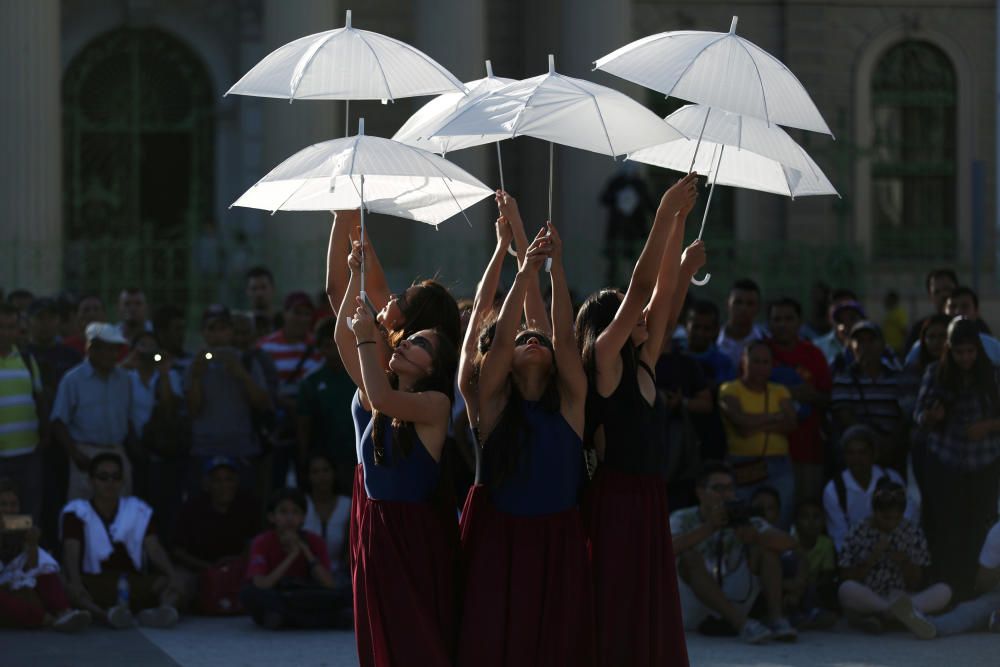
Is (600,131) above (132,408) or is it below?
above

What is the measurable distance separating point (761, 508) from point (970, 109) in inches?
570

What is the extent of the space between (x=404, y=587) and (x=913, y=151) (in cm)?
1846

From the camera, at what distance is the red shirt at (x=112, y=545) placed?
31.5 feet

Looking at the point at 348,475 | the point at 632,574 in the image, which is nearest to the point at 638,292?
the point at 632,574

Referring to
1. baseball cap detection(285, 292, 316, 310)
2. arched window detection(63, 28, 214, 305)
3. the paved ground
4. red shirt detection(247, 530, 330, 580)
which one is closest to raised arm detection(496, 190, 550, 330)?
the paved ground

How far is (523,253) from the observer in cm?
622

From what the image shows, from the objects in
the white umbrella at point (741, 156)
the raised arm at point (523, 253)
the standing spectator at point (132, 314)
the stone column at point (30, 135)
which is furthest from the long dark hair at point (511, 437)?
the stone column at point (30, 135)

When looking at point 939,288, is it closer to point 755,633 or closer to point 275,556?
point 755,633

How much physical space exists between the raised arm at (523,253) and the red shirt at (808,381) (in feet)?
14.2

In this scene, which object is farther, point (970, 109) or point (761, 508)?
point (970, 109)

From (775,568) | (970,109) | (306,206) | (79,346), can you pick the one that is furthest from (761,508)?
(970,109)

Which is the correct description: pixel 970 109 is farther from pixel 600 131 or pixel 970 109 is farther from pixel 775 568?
pixel 600 131

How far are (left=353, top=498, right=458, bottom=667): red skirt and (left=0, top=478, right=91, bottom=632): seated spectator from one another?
3683mm

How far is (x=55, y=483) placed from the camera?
10.6 meters
